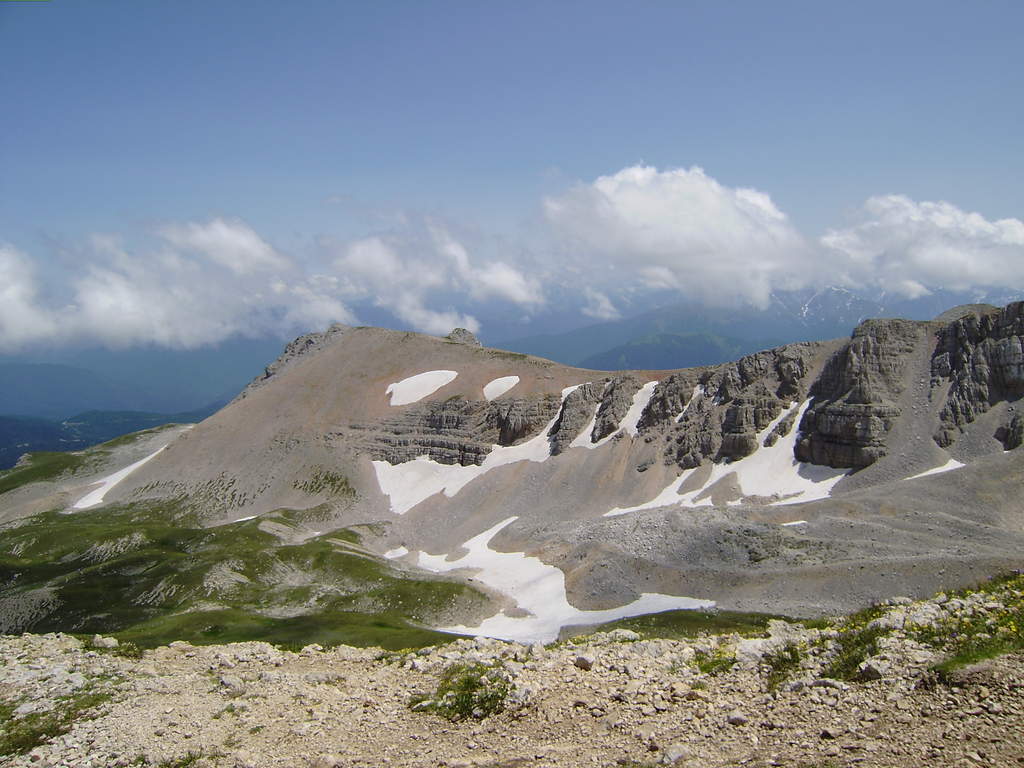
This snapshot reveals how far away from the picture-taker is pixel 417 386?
136250 mm

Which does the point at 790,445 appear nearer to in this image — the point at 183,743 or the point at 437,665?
the point at 437,665

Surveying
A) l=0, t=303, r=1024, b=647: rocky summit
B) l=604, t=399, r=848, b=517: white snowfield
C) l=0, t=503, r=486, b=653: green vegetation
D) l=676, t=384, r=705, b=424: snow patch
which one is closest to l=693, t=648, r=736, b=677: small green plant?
l=0, t=503, r=486, b=653: green vegetation

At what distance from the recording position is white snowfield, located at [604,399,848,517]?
80.2m

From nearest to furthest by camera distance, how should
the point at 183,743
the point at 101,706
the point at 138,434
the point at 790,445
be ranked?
1. the point at 183,743
2. the point at 101,706
3. the point at 790,445
4. the point at 138,434

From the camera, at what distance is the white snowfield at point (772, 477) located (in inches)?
3157

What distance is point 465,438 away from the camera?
116250 millimetres

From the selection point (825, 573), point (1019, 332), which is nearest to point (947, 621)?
point (825, 573)

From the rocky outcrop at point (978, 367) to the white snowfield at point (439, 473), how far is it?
55.8 m

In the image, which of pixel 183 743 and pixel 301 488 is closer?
pixel 183 743

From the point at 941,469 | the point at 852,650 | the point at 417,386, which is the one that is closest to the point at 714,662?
the point at 852,650

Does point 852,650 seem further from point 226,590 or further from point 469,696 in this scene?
point 226,590

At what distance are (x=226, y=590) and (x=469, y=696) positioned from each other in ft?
204

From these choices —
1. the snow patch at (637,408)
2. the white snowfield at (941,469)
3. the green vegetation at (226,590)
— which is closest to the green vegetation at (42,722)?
the green vegetation at (226,590)

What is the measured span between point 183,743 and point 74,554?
91387 mm
